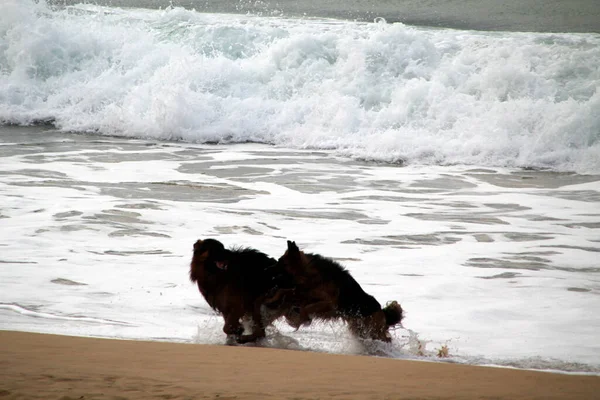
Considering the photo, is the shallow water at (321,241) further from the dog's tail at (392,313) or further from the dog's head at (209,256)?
the dog's head at (209,256)

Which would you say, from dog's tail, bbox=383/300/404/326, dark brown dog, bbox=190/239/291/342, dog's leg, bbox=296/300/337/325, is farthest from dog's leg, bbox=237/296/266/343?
dog's tail, bbox=383/300/404/326

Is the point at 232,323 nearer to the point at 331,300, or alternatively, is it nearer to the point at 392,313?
the point at 331,300

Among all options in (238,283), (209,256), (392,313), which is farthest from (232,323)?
(392,313)

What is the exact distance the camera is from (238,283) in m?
5.52

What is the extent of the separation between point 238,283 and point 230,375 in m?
1.23

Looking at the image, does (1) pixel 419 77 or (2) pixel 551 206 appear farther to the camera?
(1) pixel 419 77

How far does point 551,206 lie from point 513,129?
550 cm

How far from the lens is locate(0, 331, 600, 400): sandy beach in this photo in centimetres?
390

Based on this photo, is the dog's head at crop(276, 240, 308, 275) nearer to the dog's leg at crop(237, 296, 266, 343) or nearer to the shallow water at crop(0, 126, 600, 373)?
the dog's leg at crop(237, 296, 266, 343)

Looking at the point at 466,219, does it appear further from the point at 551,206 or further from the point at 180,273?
→ the point at 180,273

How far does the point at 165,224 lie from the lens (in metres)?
9.63

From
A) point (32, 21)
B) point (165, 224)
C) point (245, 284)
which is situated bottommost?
point (165, 224)

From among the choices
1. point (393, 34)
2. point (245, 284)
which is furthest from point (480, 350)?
point (393, 34)

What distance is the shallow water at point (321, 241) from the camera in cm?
A: 597
